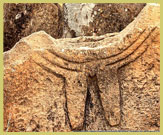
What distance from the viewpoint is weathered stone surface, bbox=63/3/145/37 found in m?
3.28

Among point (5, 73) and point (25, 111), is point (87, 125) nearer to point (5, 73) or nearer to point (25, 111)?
point (25, 111)

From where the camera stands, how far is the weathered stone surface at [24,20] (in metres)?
3.38

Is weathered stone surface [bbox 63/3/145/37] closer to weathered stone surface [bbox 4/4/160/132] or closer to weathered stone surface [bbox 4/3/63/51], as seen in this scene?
weathered stone surface [bbox 4/3/63/51]

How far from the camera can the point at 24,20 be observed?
11.1 ft

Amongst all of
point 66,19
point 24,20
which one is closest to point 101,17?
point 66,19

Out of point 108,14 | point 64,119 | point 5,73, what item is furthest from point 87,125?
point 108,14

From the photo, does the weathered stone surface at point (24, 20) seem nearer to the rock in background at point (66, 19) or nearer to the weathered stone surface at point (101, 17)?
the rock in background at point (66, 19)

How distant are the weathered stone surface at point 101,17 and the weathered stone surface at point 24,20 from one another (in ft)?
0.79

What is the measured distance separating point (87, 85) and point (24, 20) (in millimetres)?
941

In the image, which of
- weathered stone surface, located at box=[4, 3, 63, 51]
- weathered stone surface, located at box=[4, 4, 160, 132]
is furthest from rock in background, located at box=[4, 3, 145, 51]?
weathered stone surface, located at box=[4, 4, 160, 132]

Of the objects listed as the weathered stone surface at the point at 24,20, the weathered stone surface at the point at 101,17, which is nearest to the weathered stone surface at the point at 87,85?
the weathered stone surface at the point at 101,17

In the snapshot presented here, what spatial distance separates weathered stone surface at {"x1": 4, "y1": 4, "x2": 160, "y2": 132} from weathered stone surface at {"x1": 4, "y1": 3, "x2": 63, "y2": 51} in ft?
2.05

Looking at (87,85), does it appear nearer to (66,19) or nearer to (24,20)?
(66,19)

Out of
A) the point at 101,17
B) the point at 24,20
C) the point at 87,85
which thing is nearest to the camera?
the point at 87,85
